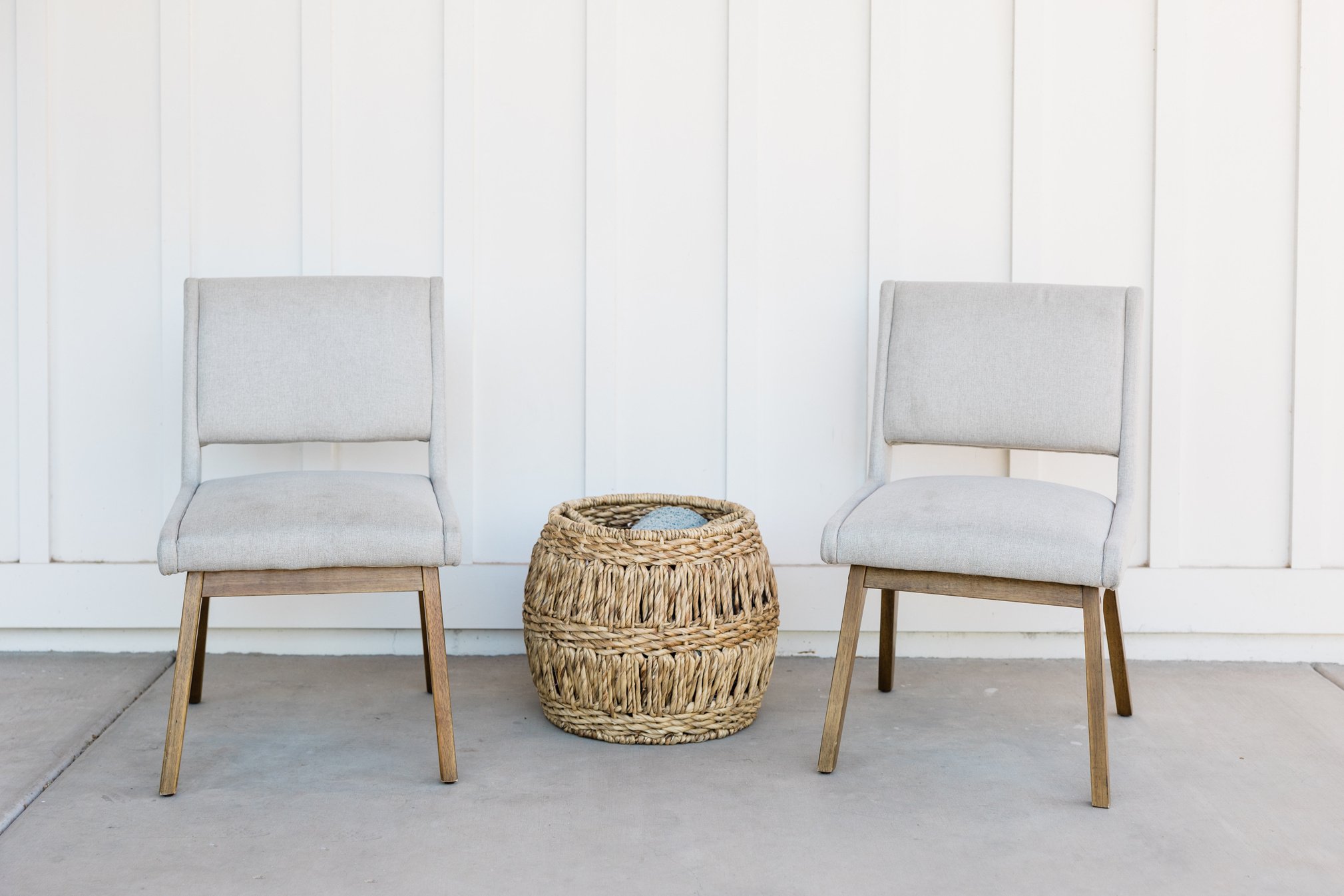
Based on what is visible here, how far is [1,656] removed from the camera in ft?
9.05

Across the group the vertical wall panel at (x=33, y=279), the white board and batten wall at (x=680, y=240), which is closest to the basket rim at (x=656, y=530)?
the white board and batten wall at (x=680, y=240)

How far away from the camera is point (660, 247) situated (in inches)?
107

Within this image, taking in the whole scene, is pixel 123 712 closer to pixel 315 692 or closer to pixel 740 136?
pixel 315 692

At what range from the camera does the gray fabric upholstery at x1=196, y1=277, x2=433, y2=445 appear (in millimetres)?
2299

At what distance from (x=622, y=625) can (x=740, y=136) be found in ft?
3.88

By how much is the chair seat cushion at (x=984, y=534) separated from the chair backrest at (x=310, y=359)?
91cm

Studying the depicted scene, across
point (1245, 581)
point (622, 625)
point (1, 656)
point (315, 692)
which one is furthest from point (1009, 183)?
point (1, 656)

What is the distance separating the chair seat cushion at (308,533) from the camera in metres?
1.92

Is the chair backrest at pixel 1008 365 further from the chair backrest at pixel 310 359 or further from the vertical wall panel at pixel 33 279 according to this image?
the vertical wall panel at pixel 33 279

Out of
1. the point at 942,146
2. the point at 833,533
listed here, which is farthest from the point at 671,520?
the point at 942,146

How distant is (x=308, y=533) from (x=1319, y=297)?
2.23 metres

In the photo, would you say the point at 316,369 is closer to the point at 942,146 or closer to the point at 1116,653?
the point at 942,146

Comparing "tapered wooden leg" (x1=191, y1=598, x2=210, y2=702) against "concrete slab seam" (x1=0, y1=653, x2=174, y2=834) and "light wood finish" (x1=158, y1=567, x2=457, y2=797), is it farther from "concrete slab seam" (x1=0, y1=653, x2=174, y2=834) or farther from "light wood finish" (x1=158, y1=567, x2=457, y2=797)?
"light wood finish" (x1=158, y1=567, x2=457, y2=797)

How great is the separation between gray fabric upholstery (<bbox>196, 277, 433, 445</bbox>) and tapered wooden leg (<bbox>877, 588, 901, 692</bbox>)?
3.38 ft
